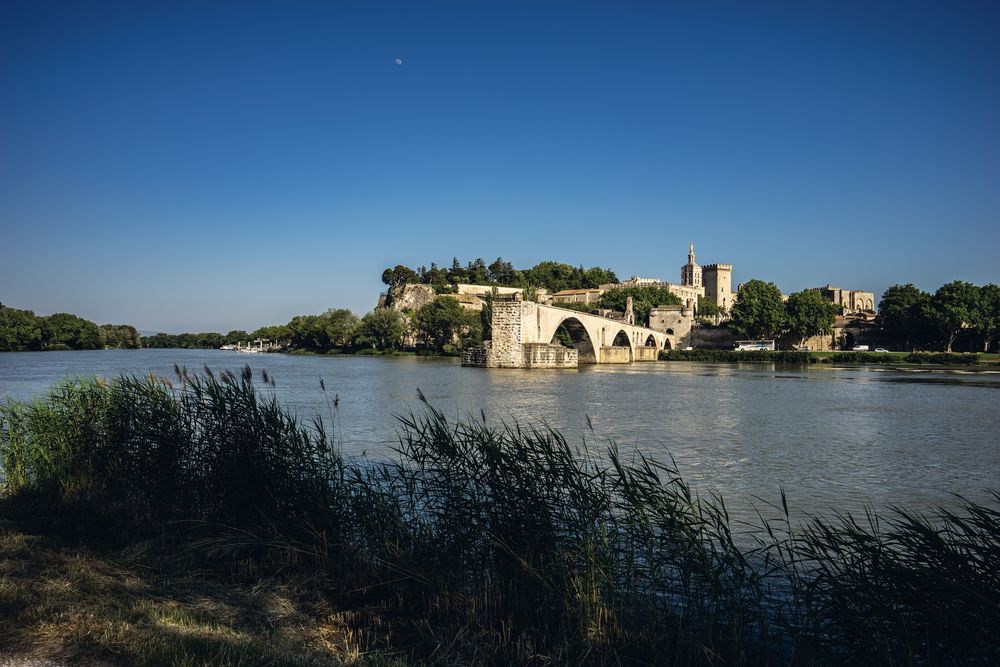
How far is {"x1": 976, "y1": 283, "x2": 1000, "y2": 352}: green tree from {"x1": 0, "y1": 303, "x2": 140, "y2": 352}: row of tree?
11383 centimetres

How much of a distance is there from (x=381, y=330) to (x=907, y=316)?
221 feet

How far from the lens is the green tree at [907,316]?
7491cm

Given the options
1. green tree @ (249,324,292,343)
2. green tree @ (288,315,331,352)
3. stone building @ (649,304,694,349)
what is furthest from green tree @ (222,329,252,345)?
stone building @ (649,304,694,349)

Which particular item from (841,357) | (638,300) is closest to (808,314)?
(841,357)

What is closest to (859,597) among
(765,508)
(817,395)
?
(765,508)

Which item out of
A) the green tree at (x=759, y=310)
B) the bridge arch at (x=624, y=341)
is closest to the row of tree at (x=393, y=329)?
the bridge arch at (x=624, y=341)

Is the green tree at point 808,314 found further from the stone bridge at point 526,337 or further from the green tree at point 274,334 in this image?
the green tree at point 274,334

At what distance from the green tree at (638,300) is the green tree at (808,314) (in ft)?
84.3

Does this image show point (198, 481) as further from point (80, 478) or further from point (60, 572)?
point (60, 572)

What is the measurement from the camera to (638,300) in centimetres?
10769

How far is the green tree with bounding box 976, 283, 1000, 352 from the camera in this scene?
68250 millimetres

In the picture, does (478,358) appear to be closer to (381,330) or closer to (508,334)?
(508,334)

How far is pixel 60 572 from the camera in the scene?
4770 mm

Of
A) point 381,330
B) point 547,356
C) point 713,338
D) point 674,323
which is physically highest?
point 674,323
